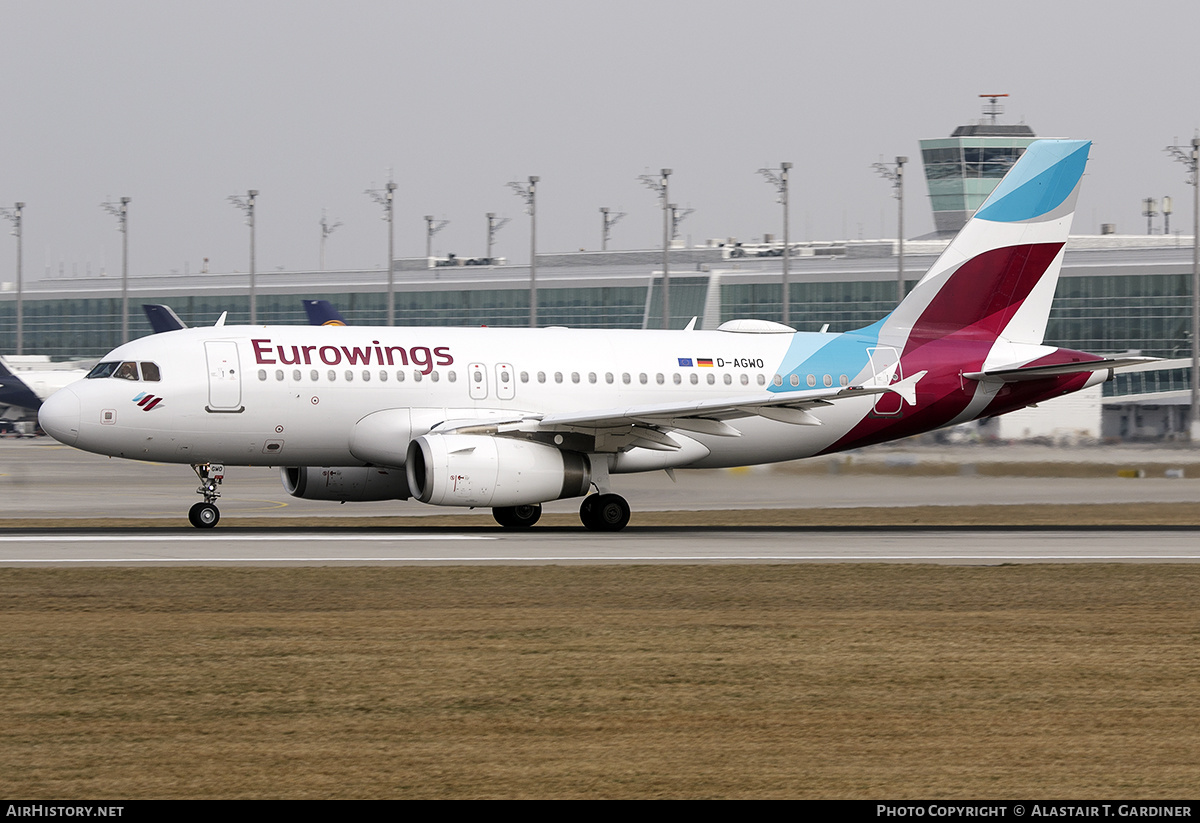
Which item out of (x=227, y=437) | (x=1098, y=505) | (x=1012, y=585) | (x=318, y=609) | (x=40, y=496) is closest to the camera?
(x=318, y=609)

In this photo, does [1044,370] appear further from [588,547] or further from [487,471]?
[487,471]

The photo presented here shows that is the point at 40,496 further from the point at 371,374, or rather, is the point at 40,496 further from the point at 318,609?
the point at 318,609

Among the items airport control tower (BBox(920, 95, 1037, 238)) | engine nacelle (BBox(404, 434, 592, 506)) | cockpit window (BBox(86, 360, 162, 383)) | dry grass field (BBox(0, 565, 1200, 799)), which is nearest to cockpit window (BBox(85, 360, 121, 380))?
cockpit window (BBox(86, 360, 162, 383))

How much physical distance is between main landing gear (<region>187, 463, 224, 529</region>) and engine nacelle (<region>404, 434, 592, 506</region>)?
393cm

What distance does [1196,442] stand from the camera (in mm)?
42281

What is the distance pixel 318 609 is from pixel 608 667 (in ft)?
16.7

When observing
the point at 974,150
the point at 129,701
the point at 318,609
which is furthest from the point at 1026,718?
the point at 974,150

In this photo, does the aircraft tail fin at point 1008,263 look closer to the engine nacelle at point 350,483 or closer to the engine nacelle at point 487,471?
the engine nacelle at point 487,471

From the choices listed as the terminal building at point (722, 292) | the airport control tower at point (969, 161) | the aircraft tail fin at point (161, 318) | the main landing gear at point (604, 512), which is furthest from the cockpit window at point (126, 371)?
the airport control tower at point (969, 161)

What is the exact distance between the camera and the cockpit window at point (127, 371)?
28458 millimetres

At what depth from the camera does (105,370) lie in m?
28.8

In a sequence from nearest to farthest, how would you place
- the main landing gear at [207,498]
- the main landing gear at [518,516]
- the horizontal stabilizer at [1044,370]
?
1. the main landing gear at [207,498]
2. the horizontal stabilizer at [1044,370]
3. the main landing gear at [518,516]

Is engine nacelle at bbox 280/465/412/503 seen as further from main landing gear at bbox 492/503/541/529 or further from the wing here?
the wing

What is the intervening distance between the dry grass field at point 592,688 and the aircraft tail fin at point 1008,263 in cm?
1338
